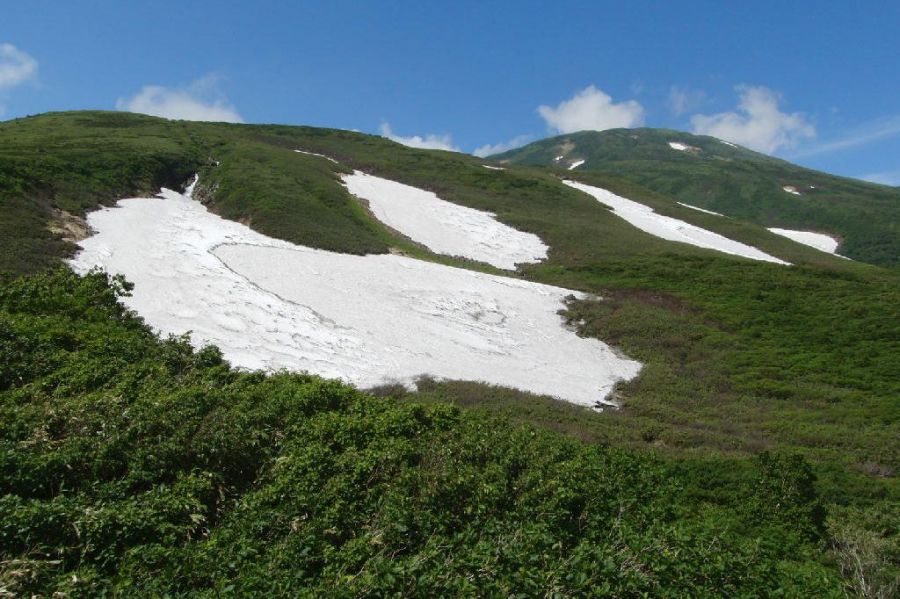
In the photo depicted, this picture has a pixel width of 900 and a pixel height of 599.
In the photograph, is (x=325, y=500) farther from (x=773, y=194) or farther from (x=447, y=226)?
(x=773, y=194)

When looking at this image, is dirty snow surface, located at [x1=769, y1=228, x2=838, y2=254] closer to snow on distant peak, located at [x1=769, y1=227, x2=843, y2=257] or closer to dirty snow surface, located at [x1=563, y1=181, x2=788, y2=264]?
snow on distant peak, located at [x1=769, y1=227, x2=843, y2=257]

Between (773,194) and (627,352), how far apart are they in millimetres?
103895

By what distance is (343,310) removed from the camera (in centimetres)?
2494

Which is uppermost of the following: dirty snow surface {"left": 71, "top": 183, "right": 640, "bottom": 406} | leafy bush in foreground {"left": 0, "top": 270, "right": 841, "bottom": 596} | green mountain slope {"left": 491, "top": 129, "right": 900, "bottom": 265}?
green mountain slope {"left": 491, "top": 129, "right": 900, "bottom": 265}

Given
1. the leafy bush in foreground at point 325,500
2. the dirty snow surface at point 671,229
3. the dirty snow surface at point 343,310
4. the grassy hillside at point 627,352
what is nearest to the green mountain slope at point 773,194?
the dirty snow surface at point 671,229

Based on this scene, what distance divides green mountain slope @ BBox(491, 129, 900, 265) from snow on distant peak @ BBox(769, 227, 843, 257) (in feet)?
4.81

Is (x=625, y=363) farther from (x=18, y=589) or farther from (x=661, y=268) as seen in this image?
(x=18, y=589)

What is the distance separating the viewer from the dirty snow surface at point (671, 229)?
5423 centimetres

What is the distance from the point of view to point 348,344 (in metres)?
21.4

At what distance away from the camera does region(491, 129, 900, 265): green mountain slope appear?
3312 inches

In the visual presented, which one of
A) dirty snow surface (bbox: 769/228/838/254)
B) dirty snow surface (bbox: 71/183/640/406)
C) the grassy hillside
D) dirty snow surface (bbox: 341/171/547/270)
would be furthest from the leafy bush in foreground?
dirty snow surface (bbox: 769/228/838/254)

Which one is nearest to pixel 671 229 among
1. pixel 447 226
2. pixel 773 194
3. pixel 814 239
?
pixel 447 226

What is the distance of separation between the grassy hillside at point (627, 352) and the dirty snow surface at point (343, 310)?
1.98 meters

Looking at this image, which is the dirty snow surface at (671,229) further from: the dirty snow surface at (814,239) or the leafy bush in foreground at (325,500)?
the leafy bush in foreground at (325,500)
